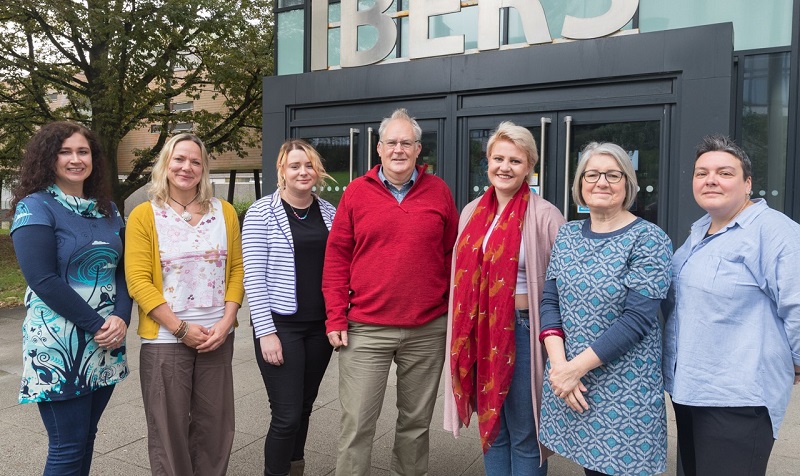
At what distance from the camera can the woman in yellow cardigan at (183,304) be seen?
9.67 feet

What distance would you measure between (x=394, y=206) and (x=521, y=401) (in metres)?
1.09

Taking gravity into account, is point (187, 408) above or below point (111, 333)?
below

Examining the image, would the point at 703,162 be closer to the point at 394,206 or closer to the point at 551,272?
the point at 551,272

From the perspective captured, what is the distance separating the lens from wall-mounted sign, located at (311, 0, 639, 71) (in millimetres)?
6656

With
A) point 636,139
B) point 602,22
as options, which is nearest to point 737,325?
point 636,139

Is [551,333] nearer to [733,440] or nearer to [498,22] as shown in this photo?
[733,440]

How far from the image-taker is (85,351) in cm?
284

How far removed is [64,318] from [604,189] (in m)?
2.36

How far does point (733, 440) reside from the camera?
2.31 metres

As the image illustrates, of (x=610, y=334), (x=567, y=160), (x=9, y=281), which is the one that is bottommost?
(x=9, y=281)

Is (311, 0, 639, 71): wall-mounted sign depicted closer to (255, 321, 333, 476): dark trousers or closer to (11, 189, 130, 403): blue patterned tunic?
(255, 321, 333, 476): dark trousers

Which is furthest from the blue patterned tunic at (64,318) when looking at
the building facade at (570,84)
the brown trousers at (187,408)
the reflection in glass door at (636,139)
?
the reflection in glass door at (636,139)

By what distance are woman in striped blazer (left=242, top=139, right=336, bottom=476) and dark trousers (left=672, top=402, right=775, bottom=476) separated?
182cm

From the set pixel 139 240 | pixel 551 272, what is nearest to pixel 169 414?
pixel 139 240
